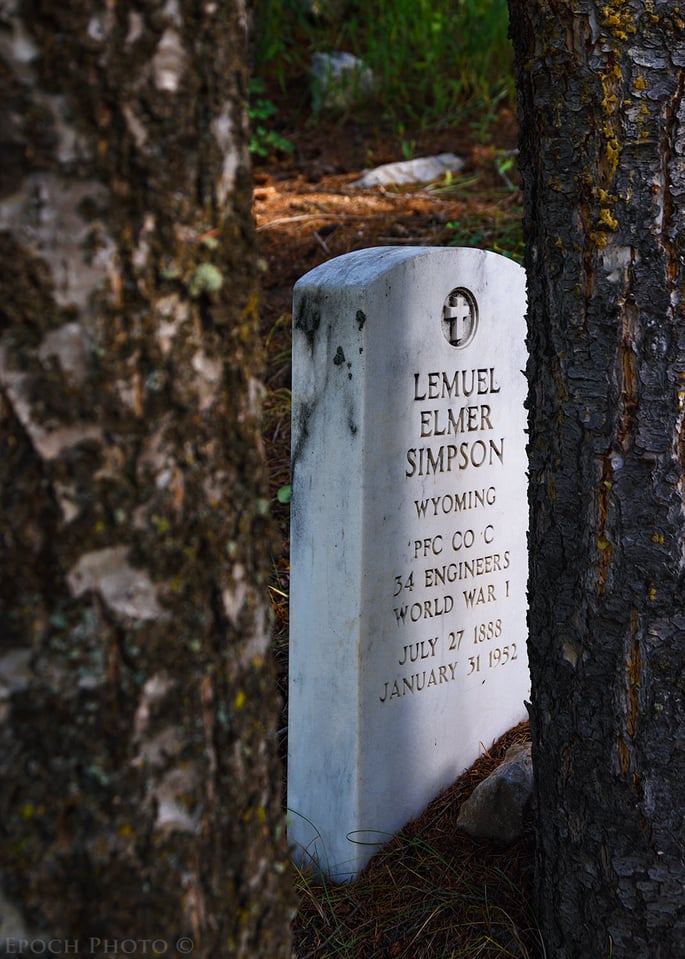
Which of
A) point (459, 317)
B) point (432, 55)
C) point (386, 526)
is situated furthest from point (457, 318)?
point (432, 55)

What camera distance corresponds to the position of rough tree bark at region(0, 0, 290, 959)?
91cm

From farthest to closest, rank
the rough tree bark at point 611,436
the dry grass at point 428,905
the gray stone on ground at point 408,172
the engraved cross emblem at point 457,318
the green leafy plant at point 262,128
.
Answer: the green leafy plant at point 262,128 → the gray stone on ground at point 408,172 → the engraved cross emblem at point 457,318 → the dry grass at point 428,905 → the rough tree bark at point 611,436

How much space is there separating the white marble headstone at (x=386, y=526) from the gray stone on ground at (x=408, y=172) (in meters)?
3.12

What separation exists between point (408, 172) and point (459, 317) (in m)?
3.50

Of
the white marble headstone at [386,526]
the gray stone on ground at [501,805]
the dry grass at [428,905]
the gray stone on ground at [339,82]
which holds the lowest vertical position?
the dry grass at [428,905]

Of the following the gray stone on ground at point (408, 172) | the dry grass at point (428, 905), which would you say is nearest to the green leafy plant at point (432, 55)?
the gray stone on ground at point (408, 172)

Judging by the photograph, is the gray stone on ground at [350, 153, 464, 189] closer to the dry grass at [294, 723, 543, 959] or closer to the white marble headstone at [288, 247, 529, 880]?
the white marble headstone at [288, 247, 529, 880]

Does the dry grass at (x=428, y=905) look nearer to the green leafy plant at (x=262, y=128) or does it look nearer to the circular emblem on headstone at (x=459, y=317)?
the circular emblem on headstone at (x=459, y=317)

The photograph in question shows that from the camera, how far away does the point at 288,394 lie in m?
Answer: 4.42

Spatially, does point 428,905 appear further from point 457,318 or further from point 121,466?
point 121,466

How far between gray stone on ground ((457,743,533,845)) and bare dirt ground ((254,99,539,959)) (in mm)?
40

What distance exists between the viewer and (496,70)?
7219mm

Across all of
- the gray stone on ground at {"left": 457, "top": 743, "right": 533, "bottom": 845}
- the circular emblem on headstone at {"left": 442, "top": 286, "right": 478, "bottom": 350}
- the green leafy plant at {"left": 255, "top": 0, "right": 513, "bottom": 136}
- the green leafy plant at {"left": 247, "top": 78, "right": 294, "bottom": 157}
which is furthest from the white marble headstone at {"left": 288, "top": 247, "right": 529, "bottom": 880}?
the green leafy plant at {"left": 255, "top": 0, "right": 513, "bottom": 136}

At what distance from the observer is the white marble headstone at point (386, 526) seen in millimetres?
2680
